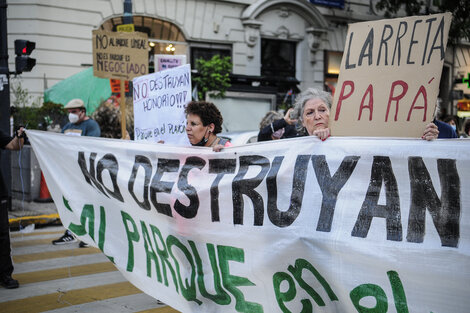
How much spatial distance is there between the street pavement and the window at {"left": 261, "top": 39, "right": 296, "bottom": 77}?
49.0 ft

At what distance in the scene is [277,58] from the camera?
22984 millimetres

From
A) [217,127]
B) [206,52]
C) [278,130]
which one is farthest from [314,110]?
[206,52]

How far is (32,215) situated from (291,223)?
8.01m

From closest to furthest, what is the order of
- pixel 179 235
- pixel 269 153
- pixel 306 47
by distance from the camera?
pixel 269 153 → pixel 179 235 → pixel 306 47

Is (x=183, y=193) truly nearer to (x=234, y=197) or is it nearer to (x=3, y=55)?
(x=234, y=197)

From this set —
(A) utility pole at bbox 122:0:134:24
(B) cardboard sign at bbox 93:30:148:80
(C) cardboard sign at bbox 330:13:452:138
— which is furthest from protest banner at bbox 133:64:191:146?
(A) utility pole at bbox 122:0:134:24

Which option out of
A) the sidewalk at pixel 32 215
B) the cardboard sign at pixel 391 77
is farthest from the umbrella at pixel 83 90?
the cardboard sign at pixel 391 77

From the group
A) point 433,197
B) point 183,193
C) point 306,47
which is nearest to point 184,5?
point 306,47

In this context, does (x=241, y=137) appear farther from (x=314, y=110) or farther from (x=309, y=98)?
(x=314, y=110)

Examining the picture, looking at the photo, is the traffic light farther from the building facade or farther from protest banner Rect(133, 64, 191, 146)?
the building facade

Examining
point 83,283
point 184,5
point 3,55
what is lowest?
point 83,283

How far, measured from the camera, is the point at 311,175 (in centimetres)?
354

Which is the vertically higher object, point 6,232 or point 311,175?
point 311,175

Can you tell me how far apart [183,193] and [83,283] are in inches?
97.0
